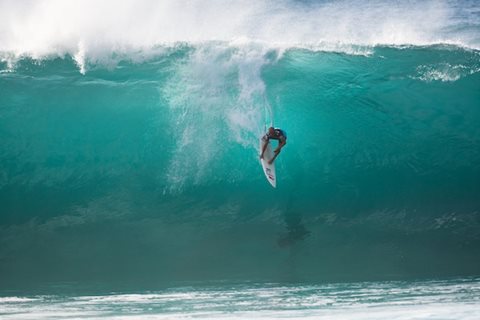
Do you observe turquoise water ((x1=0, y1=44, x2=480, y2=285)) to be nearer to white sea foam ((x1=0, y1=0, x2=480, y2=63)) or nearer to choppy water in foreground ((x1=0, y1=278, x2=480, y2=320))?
white sea foam ((x1=0, y1=0, x2=480, y2=63))

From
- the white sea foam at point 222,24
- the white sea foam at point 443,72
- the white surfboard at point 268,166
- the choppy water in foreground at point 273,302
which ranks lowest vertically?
the choppy water in foreground at point 273,302

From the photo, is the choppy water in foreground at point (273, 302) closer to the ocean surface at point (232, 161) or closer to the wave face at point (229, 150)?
the ocean surface at point (232, 161)

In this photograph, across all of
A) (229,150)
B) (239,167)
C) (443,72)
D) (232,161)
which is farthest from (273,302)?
(443,72)

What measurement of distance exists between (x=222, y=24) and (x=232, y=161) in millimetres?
4581

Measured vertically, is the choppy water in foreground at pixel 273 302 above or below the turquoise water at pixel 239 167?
below

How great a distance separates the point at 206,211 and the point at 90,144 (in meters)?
2.87

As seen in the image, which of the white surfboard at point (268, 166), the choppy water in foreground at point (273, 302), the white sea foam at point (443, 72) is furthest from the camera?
the white sea foam at point (443, 72)

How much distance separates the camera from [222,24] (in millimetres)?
14023

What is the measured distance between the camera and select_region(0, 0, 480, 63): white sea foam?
42.2 feet

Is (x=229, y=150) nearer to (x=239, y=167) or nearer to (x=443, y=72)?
(x=239, y=167)

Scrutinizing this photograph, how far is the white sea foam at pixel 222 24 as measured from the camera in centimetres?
1287

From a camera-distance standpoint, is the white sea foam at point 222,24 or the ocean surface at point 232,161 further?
the white sea foam at point 222,24

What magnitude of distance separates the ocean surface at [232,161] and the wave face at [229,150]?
35mm

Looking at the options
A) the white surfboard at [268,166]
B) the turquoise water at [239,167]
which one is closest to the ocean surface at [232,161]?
the turquoise water at [239,167]
